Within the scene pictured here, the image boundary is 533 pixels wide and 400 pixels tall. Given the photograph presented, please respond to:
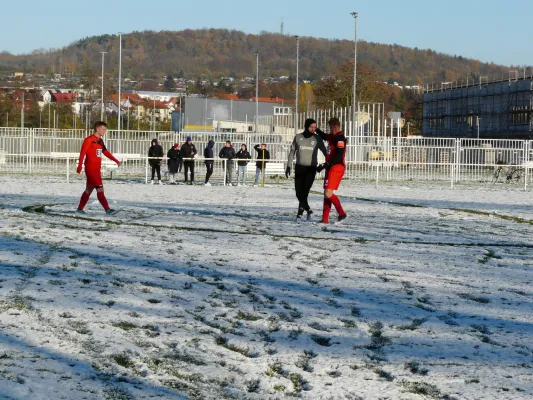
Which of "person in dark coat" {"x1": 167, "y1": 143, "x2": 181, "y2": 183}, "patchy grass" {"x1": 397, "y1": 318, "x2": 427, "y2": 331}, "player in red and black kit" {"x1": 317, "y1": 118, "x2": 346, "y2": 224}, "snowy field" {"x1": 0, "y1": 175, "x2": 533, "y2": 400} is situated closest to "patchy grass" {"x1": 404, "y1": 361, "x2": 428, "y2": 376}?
"snowy field" {"x1": 0, "y1": 175, "x2": 533, "y2": 400}

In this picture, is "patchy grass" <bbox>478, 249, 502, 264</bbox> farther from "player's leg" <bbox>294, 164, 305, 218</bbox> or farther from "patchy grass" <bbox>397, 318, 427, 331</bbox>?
"player's leg" <bbox>294, 164, 305, 218</bbox>

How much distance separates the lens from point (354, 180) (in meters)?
41.8

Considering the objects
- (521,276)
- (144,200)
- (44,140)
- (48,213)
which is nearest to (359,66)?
(44,140)

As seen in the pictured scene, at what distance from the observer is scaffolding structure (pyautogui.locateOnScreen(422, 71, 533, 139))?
84250 millimetres

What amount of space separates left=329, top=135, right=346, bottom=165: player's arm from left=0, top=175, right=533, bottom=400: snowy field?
1461mm

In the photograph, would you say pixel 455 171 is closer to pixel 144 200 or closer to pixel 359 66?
pixel 144 200

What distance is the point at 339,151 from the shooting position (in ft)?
53.4

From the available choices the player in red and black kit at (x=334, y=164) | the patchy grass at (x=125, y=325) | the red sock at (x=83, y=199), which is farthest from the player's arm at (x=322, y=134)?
the patchy grass at (x=125, y=325)

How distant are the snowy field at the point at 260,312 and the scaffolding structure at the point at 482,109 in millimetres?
66880

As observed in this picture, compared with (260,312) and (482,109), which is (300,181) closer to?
(260,312)

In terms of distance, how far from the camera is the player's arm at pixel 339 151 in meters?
16.2

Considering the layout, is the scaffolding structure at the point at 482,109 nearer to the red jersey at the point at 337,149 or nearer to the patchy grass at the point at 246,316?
the red jersey at the point at 337,149

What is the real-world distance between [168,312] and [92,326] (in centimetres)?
86

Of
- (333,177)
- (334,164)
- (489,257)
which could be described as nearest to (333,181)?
(333,177)
